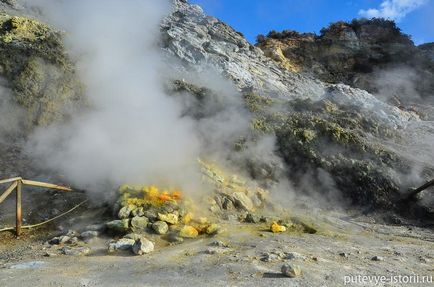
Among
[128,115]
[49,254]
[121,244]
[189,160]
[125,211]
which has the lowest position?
[49,254]

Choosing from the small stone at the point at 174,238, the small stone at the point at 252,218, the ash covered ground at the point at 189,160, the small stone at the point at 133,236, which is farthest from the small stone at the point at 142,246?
the small stone at the point at 252,218

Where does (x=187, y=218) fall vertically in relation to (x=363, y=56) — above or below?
below

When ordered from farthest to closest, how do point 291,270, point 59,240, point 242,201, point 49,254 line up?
point 242,201 → point 59,240 → point 49,254 → point 291,270

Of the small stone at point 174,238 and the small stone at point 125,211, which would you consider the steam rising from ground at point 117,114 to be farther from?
the small stone at point 174,238

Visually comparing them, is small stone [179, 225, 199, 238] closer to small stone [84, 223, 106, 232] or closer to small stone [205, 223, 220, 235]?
small stone [205, 223, 220, 235]

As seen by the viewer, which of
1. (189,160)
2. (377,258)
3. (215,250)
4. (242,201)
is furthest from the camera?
(189,160)

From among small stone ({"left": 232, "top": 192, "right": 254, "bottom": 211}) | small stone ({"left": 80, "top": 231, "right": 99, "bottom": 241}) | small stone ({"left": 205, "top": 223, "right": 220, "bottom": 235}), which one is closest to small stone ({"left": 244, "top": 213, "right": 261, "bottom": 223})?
small stone ({"left": 232, "top": 192, "right": 254, "bottom": 211})

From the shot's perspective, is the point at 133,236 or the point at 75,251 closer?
the point at 75,251

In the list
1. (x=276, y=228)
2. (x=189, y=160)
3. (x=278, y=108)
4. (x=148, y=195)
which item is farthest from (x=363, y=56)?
(x=148, y=195)

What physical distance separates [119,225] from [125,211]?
14.0 inches

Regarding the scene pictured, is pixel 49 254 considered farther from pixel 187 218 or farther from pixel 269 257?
pixel 269 257

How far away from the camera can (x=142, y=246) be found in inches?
215

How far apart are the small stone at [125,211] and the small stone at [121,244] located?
762mm

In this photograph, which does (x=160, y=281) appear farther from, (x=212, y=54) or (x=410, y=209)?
(x=212, y=54)
